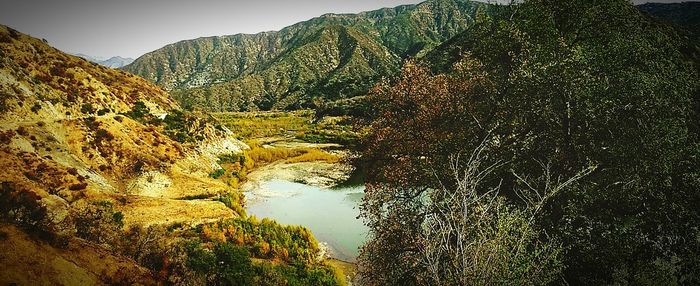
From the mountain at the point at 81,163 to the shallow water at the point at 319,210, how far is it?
5557 mm

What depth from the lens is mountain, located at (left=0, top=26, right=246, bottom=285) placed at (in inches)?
536

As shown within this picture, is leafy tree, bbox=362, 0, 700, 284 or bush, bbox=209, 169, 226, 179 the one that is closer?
leafy tree, bbox=362, 0, 700, 284

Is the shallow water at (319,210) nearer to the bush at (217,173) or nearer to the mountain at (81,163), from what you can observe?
the bush at (217,173)

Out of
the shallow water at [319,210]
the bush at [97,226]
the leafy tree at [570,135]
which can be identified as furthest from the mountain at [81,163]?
the leafy tree at [570,135]

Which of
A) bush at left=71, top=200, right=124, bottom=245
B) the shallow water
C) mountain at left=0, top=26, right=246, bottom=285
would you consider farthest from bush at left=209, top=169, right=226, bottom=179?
bush at left=71, top=200, right=124, bottom=245

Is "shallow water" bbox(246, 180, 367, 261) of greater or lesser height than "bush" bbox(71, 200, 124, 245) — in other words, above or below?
below

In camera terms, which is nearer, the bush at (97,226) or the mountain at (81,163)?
the mountain at (81,163)

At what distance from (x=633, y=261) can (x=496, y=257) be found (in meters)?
8.16

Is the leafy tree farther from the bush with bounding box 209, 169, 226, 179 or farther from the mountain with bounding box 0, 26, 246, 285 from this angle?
the bush with bounding box 209, 169, 226, 179

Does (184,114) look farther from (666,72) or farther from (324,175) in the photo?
(666,72)

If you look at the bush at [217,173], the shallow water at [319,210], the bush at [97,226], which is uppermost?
the bush at [97,226]

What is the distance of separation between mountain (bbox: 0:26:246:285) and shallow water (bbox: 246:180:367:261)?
5.56m

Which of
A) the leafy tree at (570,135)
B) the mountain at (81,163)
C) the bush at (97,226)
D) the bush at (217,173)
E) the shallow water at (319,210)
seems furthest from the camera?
the bush at (217,173)

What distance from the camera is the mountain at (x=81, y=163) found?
1361cm
